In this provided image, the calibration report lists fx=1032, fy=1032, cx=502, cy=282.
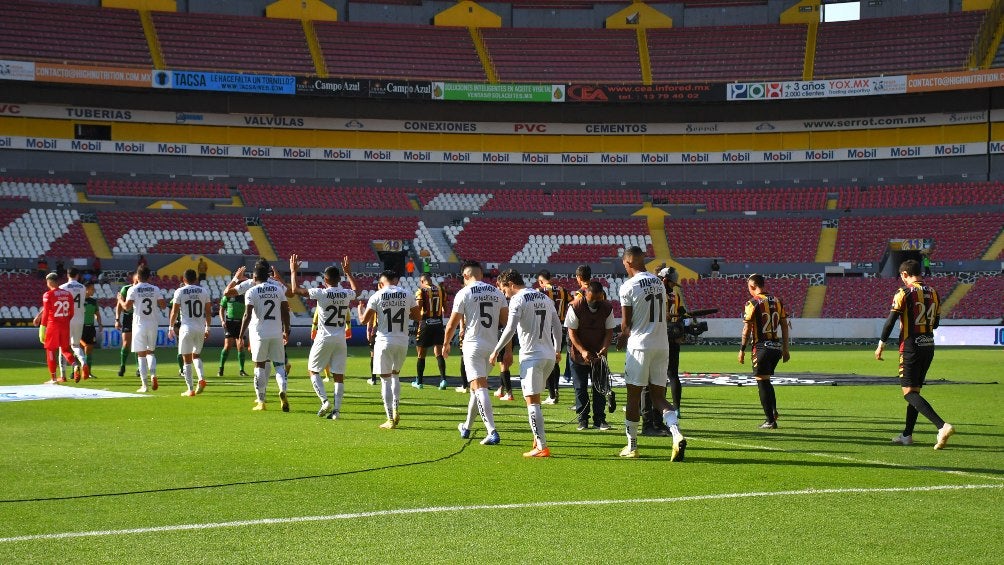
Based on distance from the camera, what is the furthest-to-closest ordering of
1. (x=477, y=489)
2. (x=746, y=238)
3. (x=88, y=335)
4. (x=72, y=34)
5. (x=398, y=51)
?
(x=398, y=51) → (x=746, y=238) → (x=72, y=34) → (x=88, y=335) → (x=477, y=489)

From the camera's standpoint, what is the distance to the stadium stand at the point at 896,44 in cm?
5638

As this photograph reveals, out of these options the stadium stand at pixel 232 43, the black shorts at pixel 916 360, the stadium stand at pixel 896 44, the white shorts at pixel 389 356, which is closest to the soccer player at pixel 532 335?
the white shorts at pixel 389 356

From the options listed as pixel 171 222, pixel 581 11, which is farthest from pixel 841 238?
pixel 171 222

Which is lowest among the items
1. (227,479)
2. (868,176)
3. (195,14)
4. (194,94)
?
(227,479)

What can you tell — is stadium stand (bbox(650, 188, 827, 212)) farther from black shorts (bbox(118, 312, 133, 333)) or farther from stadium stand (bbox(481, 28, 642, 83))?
black shorts (bbox(118, 312, 133, 333))

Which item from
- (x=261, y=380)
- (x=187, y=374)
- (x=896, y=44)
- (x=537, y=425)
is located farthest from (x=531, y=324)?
(x=896, y=44)

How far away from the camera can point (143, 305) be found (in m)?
20.8

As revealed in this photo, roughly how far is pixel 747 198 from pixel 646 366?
47.4 metres

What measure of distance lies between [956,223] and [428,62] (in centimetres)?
2974

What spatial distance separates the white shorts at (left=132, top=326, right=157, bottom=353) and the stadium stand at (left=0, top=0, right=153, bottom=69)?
34.7m

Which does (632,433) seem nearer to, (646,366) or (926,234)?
(646,366)

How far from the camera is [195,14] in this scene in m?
58.2

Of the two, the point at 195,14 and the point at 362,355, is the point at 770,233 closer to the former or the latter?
the point at 362,355

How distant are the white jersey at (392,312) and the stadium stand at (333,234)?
35799 mm
